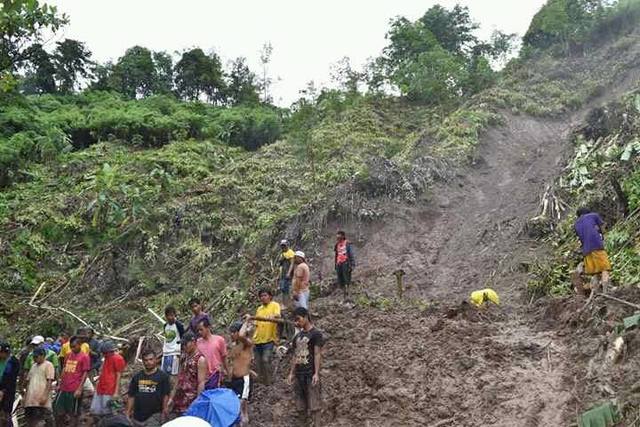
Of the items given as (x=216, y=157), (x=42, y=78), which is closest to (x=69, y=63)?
(x=42, y=78)

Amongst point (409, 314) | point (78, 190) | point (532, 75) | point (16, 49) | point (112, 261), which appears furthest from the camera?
point (532, 75)

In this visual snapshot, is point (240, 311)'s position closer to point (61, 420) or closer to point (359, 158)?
point (61, 420)

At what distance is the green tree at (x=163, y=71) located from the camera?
39.8m

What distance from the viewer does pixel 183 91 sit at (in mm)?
40375

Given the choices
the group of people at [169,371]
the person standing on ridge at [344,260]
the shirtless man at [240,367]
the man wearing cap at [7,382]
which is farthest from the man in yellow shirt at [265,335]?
the person standing on ridge at [344,260]

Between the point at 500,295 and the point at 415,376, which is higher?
the point at 500,295

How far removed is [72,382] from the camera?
305 inches

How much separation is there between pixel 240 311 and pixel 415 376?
557 centimetres

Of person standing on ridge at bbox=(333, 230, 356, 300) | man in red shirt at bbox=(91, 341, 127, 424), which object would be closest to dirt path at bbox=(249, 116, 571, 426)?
person standing on ridge at bbox=(333, 230, 356, 300)

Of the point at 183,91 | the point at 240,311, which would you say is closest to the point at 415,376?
the point at 240,311

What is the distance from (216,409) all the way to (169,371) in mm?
3026

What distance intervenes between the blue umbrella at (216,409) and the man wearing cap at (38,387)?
3360 mm

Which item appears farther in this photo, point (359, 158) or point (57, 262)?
point (359, 158)

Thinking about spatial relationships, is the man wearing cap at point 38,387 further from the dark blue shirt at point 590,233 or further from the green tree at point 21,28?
the dark blue shirt at point 590,233
